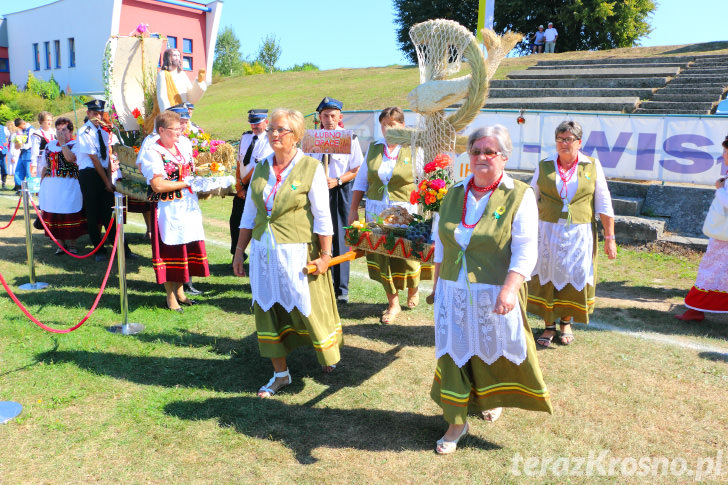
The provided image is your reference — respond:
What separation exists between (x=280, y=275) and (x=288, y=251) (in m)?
0.18

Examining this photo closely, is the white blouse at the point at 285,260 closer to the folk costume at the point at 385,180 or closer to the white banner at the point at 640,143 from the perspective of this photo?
the folk costume at the point at 385,180

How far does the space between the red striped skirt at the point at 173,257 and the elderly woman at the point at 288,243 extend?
1.78 metres

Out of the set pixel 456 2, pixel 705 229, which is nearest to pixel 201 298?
pixel 705 229

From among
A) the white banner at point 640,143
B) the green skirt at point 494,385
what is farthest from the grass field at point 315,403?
the white banner at point 640,143

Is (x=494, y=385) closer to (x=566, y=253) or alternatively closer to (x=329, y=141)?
(x=566, y=253)

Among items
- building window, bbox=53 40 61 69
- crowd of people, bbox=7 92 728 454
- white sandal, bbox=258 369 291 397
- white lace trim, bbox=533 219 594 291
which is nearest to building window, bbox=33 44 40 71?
building window, bbox=53 40 61 69

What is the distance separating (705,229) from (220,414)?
4945mm

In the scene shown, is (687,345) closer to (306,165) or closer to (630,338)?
(630,338)

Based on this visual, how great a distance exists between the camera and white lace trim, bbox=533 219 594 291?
15.6ft

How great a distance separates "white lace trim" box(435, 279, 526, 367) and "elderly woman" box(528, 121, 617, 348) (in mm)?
1845

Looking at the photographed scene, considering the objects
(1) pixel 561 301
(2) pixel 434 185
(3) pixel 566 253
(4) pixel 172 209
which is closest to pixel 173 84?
(4) pixel 172 209

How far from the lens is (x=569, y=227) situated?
4734 mm

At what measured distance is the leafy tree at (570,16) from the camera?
31672mm

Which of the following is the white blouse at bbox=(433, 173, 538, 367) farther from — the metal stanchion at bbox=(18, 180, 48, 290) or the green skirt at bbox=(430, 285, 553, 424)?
the metal stanchion at bbox=(18, 180, 48, 290)
